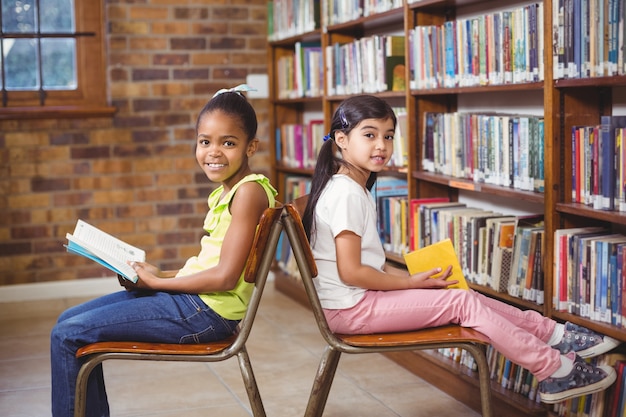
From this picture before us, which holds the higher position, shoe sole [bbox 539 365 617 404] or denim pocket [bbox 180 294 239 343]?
denim pocket [bbox 180 294 239 343]

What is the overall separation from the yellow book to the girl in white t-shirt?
23 mm

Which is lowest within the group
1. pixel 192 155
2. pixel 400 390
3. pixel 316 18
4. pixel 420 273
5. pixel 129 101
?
pixel 400 390

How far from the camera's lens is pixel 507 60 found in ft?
10.1

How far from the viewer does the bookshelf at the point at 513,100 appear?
2.76 m

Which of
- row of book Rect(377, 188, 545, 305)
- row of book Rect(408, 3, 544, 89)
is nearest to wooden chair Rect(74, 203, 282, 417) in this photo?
row of book Rect(377, 188, 545, 305)

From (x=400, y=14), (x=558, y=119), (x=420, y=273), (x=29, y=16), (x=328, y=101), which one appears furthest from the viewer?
(x=29, y=16)

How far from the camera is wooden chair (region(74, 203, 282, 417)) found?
7.29 feet

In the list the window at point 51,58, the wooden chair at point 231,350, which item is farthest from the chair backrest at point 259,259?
the window at point 51,58

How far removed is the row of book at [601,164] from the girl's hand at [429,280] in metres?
0.54

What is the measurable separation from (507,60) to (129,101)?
275cm

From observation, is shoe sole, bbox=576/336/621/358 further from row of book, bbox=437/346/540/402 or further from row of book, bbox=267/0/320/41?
row of book, bbox=267/0/320/41

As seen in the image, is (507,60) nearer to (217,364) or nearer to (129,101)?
(217,364)

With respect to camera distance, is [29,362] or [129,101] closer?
[29,362]

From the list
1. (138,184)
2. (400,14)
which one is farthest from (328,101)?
(138,184)
